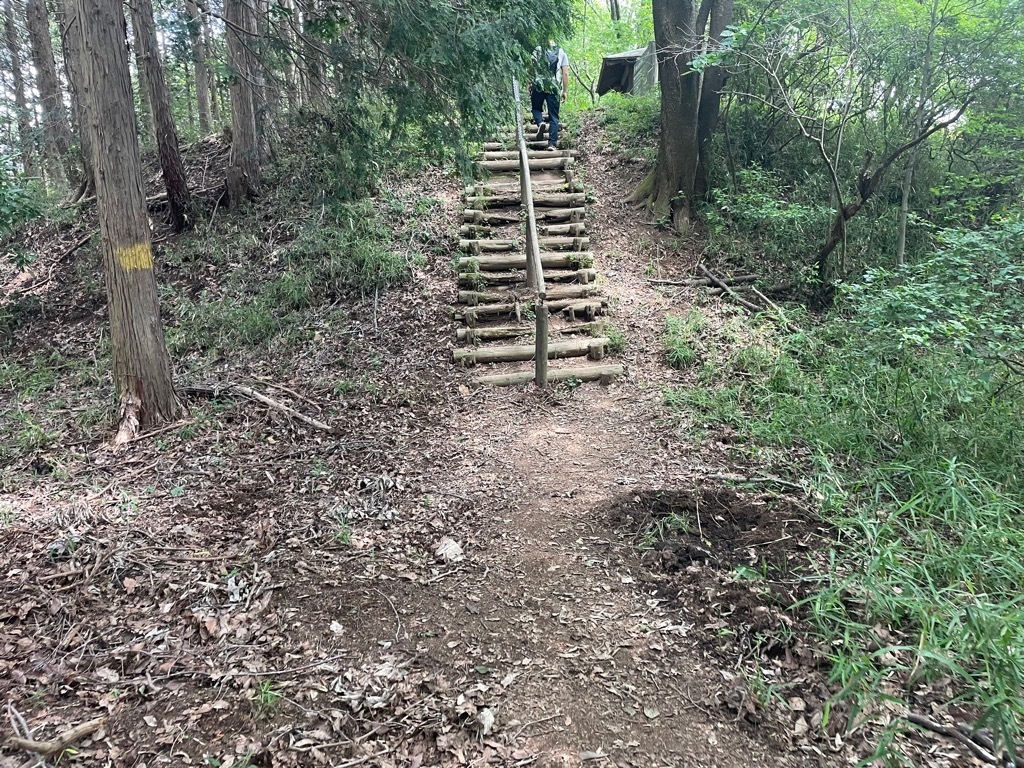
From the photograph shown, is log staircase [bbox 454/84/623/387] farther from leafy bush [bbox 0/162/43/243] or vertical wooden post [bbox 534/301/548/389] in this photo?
leafy bush [bbox 0/162/43/243]

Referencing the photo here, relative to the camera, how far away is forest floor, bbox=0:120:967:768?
2.79 m

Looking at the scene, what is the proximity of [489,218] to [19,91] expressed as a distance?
14705mm

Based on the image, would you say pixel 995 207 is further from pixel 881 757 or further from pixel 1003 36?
pixel 881 757

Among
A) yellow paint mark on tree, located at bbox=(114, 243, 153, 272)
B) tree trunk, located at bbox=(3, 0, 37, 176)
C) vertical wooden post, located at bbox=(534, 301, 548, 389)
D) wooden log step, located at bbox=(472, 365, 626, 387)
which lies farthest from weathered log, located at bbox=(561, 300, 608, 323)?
tree trunk, located at bbox=(3, 0, 37, 176)

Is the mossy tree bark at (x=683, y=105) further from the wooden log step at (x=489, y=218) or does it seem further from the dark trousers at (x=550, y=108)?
the wooden log step at (x=489, y=218)

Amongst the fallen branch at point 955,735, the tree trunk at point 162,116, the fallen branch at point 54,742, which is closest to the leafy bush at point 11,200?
the tree trunk at point 162,116

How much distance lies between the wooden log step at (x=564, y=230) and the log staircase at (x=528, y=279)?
0.02 meters

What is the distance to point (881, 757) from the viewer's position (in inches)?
95.4

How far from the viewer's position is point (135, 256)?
5.85m

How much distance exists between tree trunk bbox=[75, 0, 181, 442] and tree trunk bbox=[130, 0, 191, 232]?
4.50 metres

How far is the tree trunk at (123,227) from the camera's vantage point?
18.1ft

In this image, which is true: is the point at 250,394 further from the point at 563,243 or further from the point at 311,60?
the point at 563,243

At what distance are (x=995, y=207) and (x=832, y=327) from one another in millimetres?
4837

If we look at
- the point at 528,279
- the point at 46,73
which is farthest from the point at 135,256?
the point at 46,73
